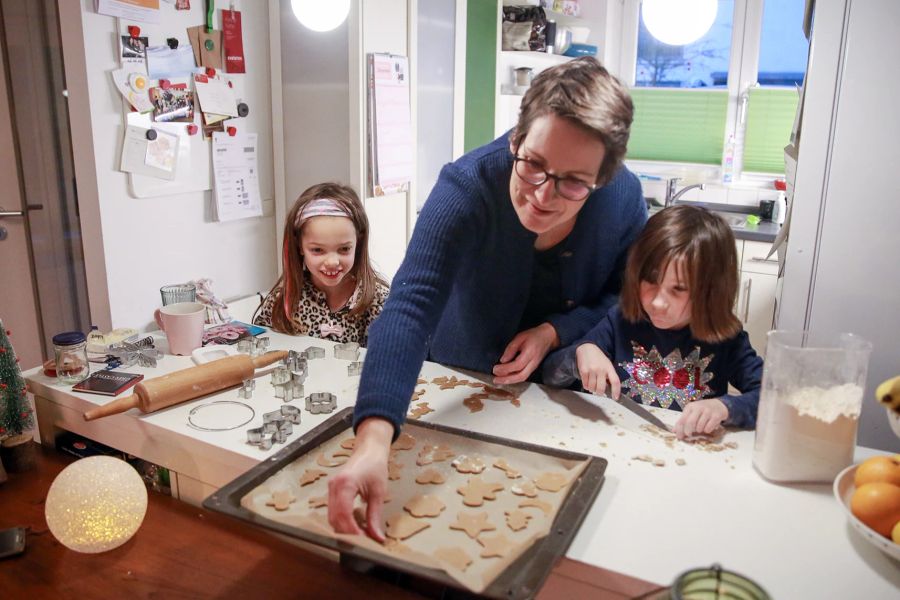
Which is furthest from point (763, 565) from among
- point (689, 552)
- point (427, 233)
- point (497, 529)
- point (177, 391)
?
point (177, 391)

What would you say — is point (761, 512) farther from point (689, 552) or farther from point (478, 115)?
point (478, 115)

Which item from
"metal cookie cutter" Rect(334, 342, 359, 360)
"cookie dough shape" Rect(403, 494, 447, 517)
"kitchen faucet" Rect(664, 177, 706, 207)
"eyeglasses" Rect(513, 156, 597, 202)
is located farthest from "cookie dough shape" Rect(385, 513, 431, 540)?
"kitchen faucet" Rect(664, 177, 706, 207)

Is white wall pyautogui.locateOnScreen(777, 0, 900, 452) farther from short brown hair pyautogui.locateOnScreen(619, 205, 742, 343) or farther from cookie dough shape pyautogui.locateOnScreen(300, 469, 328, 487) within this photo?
cookie dough shape pyautogui.locateOnScreen(300, 469, 328, 487)

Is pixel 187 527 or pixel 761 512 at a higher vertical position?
pixel 761 512

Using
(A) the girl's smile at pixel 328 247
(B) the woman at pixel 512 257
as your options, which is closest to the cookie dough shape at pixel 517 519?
(B) the woman at pixel 512 257

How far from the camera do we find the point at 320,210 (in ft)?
5.76

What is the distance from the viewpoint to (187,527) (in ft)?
3.50

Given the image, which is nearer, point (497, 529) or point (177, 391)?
point (497, 529)

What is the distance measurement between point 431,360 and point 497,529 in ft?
2.15

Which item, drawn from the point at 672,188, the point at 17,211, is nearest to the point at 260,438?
the point at 17,211

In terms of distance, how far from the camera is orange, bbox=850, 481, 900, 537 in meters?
0.81

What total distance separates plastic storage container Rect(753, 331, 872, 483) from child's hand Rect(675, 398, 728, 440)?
123 mm

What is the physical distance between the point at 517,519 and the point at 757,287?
260cm

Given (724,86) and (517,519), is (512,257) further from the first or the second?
(724,86)
